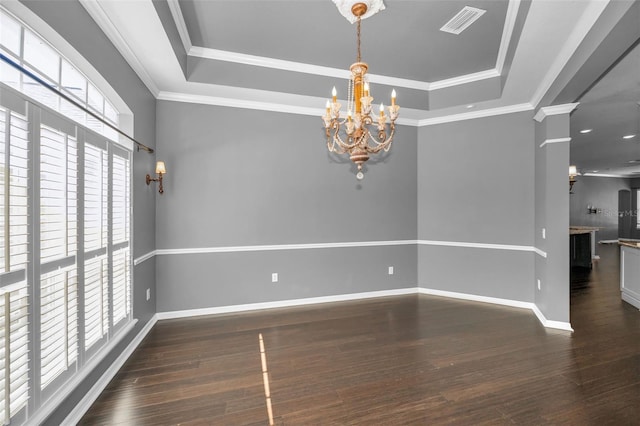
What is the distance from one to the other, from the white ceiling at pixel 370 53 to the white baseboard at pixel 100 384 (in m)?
2.75

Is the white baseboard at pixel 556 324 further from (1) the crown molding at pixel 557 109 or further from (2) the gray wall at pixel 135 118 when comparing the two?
(2) the gray wall at pixel 135 118

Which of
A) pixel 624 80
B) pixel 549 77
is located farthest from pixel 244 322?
pixel 624 80

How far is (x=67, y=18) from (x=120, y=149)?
1.10 metres

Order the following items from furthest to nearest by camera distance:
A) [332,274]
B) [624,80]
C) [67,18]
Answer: [332,274] < [624,80] < [67,18]

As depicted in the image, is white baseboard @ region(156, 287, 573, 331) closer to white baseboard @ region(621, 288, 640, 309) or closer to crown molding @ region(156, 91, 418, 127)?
white baseboard @ region(621, 288, 640, 309)

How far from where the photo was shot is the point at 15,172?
1430 millimetres

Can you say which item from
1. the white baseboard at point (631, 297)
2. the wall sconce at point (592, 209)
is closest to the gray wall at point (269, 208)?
the white baseboard at point (631, 297)

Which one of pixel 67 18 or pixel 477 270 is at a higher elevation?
pixel 67 18

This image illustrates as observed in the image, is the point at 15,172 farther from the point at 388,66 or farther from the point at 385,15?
the point at 388,66

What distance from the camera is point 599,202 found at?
1095 centimetres

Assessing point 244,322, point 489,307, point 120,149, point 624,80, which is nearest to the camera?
point 120,149

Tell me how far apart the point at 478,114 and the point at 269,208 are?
3.39 meters

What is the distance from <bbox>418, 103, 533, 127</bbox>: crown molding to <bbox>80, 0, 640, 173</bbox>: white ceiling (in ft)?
0.05

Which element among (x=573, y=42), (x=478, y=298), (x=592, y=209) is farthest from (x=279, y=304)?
(x=592, y=209)
